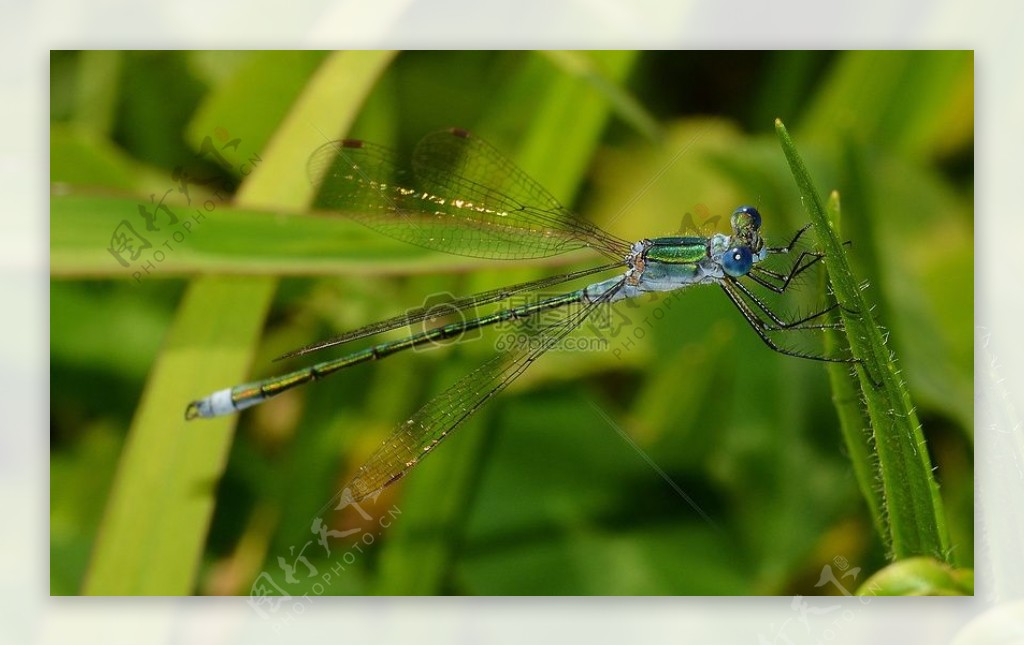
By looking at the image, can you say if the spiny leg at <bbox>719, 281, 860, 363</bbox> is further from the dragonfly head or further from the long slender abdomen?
the long slender abdomen

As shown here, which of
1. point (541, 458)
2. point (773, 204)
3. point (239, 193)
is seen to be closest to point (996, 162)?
point (773, 204)

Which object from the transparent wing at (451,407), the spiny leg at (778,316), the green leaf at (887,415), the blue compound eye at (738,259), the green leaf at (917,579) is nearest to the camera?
the green leaf at (887,415)

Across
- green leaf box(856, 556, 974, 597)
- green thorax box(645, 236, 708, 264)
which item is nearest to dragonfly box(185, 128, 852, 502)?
green thorax box(645, 236, 708, 264)

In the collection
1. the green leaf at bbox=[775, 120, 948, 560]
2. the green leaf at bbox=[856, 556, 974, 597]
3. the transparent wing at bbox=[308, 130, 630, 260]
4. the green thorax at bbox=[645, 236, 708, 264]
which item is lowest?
the green leaf at bbox=[856, 556, 974, 597]

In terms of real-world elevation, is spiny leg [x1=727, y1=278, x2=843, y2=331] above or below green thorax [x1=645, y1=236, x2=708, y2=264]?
below

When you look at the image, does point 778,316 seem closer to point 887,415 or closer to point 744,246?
point 744,246

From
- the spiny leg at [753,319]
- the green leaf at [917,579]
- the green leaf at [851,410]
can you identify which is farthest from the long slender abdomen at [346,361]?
the green leaf at [917,579]

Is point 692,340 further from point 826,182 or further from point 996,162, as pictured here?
point 996,162

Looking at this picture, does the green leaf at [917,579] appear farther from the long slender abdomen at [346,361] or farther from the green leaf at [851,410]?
the long slender abdomen at [346,361]
